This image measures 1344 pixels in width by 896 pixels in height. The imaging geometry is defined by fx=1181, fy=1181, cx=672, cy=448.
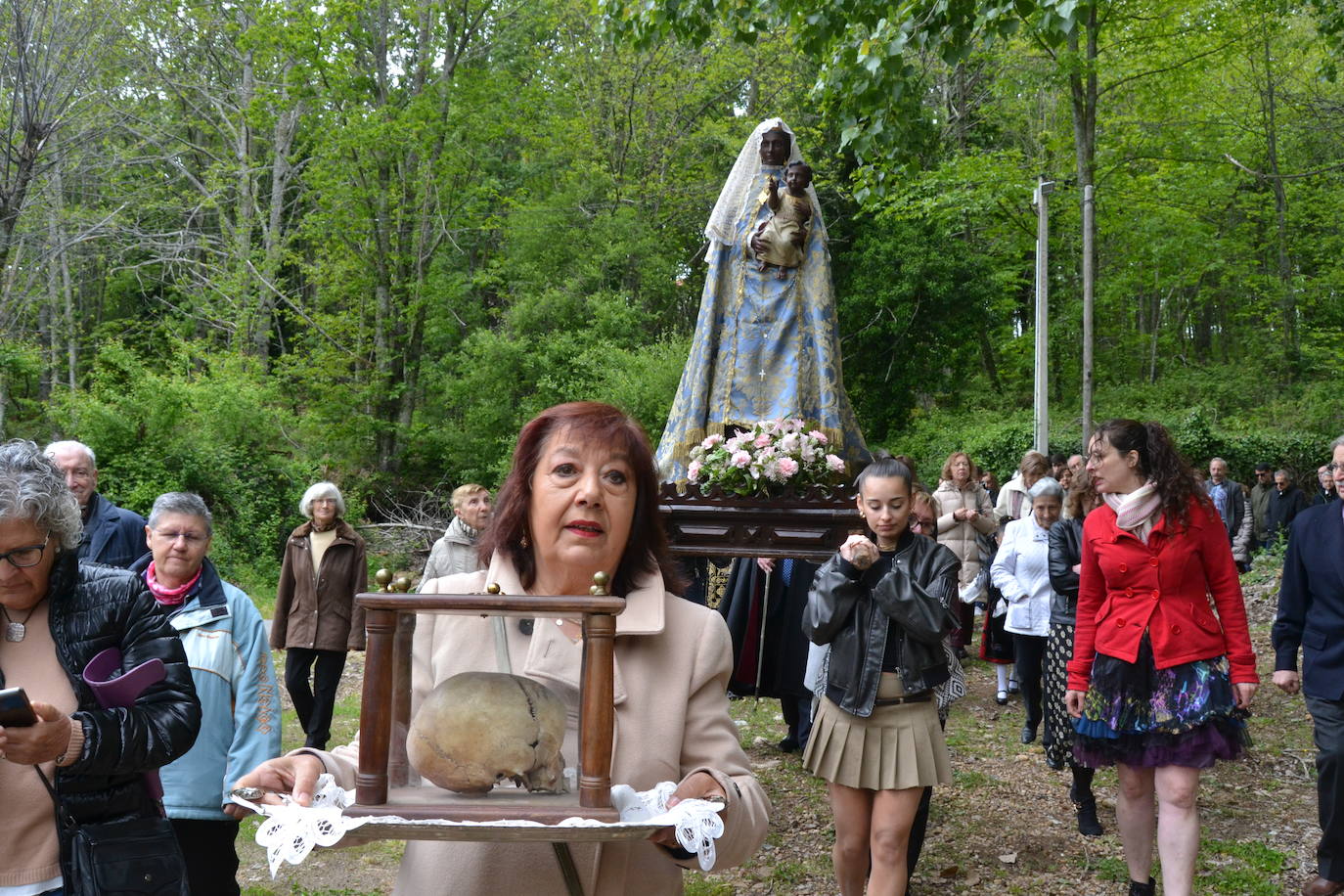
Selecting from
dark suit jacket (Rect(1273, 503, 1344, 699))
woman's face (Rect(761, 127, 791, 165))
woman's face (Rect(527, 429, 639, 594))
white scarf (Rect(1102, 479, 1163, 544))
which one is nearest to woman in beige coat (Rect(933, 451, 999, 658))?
woman's face (Rect(761, 127, 791, 165))

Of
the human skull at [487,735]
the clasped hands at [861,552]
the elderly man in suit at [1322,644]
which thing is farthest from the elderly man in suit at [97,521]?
the elderly man in suit at [1322,644]

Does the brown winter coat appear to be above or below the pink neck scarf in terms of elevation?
below

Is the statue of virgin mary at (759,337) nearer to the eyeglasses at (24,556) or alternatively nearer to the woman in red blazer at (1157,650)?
the woman in red blazer at (1157,650)

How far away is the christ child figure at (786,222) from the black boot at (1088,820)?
3.97m

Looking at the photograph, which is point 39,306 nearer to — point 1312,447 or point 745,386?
point 745,386

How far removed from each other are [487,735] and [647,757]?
1.48 ft

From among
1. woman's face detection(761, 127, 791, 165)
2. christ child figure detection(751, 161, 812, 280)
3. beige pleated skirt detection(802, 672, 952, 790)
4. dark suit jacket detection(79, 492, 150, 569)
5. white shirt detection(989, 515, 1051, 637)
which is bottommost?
beige pleated skirt detection(802, 672, 952, 790)

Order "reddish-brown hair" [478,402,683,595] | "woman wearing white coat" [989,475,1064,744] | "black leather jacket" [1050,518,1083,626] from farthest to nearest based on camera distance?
"woman wearing white coat" [989,475,1064,744] < "black leather jacket" [1050,518,1083,626] < "reddish-brown hair" [478,402,683,595]

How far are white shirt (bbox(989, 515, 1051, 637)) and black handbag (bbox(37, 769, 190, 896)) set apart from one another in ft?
19.9

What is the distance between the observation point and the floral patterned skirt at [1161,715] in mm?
4828

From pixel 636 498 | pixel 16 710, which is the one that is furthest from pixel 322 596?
pixel 636 498

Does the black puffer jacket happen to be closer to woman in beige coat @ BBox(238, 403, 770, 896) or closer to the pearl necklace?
the pearl necklace

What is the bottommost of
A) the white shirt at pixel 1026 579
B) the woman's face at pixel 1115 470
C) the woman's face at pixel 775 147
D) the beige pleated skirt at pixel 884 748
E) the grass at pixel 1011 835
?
the grass at pixel 1011 835

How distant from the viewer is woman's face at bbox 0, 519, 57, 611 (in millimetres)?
2793
